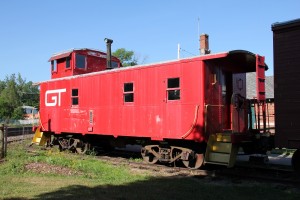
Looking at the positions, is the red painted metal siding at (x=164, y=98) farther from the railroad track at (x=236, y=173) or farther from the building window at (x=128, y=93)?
the railroad track at (x=236, y=173)

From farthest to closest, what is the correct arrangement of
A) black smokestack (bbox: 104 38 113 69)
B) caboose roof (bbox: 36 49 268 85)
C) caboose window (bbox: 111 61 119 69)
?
caboose window (bbox: 111 61 119 69) → black smokestack (bbox: 104 38 113 69) → caboose roof (bbox: 36 49 268 85)

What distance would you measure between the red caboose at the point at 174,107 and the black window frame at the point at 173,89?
1.2 inches

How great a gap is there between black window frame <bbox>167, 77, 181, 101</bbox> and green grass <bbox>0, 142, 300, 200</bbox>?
2.70 meters

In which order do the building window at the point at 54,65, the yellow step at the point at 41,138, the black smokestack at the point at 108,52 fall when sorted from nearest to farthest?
the black smokestack at the point at 108,52 < the yellow step at the point at 41,138 < the building window at the point at 54,65

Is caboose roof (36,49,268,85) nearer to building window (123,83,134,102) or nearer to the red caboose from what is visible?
the red caboose

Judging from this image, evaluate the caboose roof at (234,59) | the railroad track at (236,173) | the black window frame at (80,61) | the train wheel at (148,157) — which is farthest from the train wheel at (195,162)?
the black window frame at (80,61)

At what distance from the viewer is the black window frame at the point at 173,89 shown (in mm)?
11672

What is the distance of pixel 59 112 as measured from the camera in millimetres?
16719

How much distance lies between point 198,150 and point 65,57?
9.12m

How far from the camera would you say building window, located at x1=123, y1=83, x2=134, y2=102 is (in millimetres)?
13234

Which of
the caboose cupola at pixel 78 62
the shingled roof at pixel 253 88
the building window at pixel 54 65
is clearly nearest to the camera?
the caboose cupola at pixel 78 62

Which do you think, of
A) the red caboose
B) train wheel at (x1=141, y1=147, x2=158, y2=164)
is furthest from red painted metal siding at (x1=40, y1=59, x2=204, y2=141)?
train wheel at (x1=141, y1=147, x2=158, y2=164)

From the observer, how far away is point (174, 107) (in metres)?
11.7

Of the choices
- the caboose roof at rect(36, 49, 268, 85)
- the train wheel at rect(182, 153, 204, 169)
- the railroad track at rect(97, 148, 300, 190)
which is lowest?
the railroad track at rect(97, 148, 300, 190)
